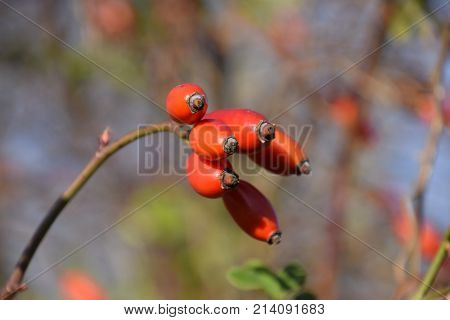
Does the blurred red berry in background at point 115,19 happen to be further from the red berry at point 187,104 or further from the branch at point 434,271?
the branch at point 434,271

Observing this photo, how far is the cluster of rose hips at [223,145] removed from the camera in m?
1.56

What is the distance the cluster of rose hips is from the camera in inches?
61.4

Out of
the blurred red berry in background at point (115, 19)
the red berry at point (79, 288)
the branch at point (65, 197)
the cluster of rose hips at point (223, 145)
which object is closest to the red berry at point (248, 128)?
the cluster of rose hips at point (223, 145)

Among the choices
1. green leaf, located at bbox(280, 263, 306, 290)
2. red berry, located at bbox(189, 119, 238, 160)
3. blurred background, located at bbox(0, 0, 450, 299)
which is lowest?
green leaf, located at bbox(280, 263, 306, 290)

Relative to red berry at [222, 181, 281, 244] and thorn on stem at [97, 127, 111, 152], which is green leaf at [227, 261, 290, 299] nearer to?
red berry at [222, 181, 281, 244]

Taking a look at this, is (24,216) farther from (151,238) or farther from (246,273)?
(246,273)

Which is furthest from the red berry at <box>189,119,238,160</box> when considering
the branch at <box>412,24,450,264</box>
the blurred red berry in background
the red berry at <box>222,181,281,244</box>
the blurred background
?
the blurred red berry in background

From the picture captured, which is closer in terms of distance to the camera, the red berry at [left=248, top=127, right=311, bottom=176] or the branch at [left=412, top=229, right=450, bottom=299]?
the branch at [left=412, top=229, right=450, bottom=299]

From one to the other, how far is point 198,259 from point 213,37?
4.65 feet

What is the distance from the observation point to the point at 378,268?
436 cm

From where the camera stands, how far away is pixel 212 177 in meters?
1.58

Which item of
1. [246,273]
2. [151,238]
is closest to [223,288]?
[151,238]

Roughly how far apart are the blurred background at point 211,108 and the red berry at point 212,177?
1899 millimetres

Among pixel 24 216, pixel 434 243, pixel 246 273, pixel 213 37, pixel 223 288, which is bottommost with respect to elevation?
pixel 246 273
